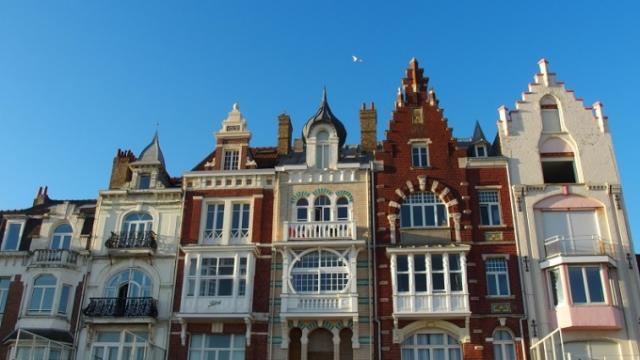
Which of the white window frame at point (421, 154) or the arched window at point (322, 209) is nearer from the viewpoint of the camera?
the arched window at point (322, 209)

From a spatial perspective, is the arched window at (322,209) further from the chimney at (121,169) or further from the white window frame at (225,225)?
the chimney at (121,169)

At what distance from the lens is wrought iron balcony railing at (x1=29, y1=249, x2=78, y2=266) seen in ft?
101

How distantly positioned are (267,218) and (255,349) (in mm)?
6137

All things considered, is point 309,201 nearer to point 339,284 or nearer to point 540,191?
point 339,284

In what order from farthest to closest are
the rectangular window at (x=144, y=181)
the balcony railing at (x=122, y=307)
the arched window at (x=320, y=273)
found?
the rectangular window at (x=144, y=181) < the balcony railing at (x=122, y=307) < the arched window at (x=320, y=273)

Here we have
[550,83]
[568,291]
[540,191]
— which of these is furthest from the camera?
[550,83]

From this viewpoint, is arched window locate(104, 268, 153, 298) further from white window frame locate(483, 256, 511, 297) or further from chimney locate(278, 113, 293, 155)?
white window frame locate(483, 256, 511, 297)

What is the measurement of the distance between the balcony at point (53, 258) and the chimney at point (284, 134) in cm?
1134

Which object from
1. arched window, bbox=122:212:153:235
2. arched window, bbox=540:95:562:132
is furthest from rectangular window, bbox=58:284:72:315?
arched window, bbox=540:95:562:132

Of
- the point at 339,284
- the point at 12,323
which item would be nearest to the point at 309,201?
the point at 339,284

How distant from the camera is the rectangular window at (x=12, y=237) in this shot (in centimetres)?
3272

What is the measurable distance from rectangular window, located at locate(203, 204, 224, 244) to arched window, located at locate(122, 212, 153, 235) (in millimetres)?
2866

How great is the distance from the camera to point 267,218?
103ft

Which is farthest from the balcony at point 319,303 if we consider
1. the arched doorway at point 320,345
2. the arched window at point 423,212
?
the arched window at point 423,212
